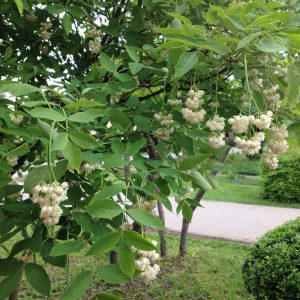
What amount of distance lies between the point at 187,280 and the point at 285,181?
655cm

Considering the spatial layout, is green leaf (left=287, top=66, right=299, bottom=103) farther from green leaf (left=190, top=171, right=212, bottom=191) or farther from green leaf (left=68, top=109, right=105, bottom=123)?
green leaf (left=68, top=109, right=105, bottom=123)

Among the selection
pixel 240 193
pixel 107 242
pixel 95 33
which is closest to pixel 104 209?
Answer: pixel 107 242

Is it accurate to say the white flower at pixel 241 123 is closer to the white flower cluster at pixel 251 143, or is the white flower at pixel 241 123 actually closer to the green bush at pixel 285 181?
the white flower cluster at pixel 251 143

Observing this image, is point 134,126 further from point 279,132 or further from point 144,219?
point 144,219

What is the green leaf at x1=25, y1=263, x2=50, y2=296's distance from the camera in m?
1.75

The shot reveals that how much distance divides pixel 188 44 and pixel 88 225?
0.87 metres

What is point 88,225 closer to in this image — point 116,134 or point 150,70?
point 116,134

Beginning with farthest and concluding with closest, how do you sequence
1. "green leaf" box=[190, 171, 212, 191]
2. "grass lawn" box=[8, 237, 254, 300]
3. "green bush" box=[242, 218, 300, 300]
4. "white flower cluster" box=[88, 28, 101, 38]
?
"grass lawn" box=[8, 237, 254, 300] → "green bush" box=[242, 218, 300, 300] → "white flower cluster" box=[88, 28, 101, 38] → "green leaf" box=[190, 171, 212, 191]

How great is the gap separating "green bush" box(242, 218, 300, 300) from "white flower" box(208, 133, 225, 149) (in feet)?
7.88

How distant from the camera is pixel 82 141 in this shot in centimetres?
137

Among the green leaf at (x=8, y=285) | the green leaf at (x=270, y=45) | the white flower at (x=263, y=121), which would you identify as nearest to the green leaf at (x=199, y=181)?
the white flower at (x=263, y=121)

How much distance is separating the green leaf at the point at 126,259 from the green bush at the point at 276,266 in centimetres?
298

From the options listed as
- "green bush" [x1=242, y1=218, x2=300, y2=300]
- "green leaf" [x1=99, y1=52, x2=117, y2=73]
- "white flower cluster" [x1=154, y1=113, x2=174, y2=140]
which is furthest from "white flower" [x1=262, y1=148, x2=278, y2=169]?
"green bush" [x1=242, y1=218, x2=300, y2=300]

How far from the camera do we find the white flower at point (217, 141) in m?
1.99
